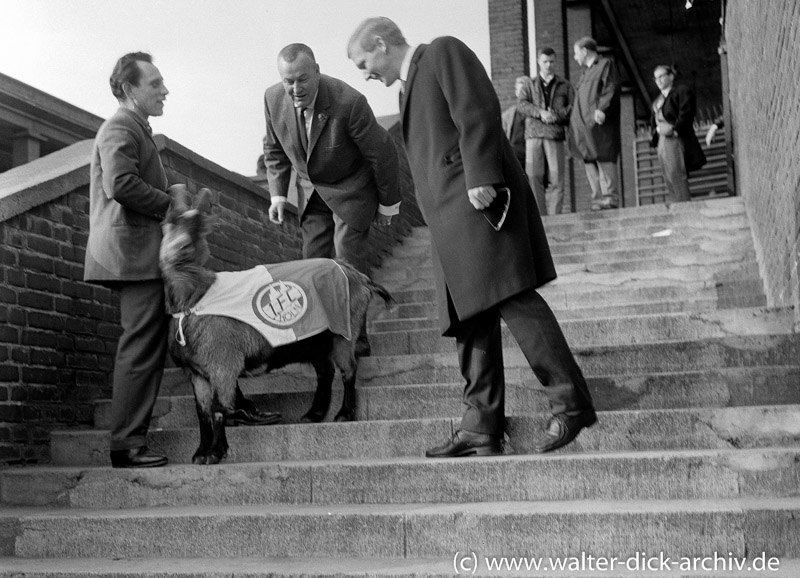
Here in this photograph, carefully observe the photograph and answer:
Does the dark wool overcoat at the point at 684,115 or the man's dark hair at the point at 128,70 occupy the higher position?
the dark wool overcoat at the point at 684,115

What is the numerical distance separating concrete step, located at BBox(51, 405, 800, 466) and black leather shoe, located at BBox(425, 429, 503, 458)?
6.6 inches

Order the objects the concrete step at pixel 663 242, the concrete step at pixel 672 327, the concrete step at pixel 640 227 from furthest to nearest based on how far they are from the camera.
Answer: the concrete step at pixel 640 227 → the concrete step at pixel 663 242 → the concrete step at pixel 672 327

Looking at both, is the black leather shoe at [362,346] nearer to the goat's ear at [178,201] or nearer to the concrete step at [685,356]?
the concrete step at [685,356]

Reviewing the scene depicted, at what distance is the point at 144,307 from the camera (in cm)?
442

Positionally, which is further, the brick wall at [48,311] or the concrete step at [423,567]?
the brick wall at [48,311]

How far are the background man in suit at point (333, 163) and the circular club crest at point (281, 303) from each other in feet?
2.74

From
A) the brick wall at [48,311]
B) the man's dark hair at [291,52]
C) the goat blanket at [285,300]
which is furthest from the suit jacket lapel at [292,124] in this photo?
Answer: the brick wall at [48,311]

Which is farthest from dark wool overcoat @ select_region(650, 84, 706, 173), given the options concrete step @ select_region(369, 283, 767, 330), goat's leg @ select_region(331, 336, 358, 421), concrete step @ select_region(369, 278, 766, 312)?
goat's leg @ select_region(331, 336, 358, 421)

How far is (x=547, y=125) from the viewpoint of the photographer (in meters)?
9.52

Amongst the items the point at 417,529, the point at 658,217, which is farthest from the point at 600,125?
the point at 417,529

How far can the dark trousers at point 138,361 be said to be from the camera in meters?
A: 4.31

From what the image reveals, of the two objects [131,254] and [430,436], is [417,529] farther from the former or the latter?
[131,254]

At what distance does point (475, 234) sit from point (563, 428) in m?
0.79

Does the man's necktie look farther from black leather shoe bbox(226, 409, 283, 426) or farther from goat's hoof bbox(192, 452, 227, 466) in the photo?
goat's hoof bbox(192, 452, 227, 466)
